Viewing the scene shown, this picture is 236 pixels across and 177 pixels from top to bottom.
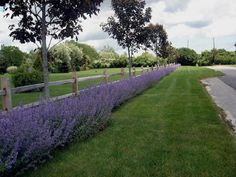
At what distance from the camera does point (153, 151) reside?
5.76m

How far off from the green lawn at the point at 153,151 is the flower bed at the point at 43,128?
20 centimetres

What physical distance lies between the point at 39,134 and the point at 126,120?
388 centimetres

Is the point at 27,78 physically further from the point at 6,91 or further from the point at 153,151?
the point at 153,151

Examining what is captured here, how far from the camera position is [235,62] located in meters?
90.6

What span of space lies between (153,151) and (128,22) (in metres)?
14.4

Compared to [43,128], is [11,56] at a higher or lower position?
higher

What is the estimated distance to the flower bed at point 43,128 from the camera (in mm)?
4492

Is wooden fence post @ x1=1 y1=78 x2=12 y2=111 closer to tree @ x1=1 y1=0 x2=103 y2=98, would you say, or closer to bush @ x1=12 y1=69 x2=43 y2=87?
tree @ x1=1 y1=0 x2=103 y2=98

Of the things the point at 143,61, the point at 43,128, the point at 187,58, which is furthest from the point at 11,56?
the point at 43,128

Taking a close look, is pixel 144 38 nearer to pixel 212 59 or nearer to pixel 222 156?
pixel 222 156

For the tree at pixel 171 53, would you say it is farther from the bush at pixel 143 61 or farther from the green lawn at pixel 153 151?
the green lawn at pixel 153 151

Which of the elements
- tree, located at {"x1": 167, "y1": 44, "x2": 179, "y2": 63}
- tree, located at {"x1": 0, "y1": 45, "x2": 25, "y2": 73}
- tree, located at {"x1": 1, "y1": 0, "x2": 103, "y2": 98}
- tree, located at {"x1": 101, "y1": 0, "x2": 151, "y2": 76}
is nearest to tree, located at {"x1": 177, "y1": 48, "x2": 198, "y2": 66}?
tree, located at {"x1": 167, "y1": 44, "x2": 179, "y2": 63}

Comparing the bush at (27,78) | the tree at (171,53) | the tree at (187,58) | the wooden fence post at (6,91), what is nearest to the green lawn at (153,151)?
the wooden fence post at (6,91)

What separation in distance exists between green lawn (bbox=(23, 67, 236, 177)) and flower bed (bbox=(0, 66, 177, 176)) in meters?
0.20
